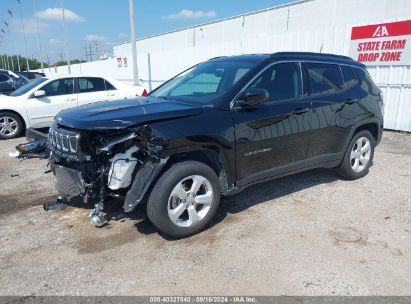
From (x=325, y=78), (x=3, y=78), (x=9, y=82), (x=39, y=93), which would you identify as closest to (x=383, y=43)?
(x=325, y=78)

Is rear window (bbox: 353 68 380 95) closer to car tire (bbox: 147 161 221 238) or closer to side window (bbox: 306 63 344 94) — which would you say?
side window (bbox: 306 63 344 94)

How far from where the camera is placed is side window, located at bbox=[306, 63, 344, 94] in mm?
4754

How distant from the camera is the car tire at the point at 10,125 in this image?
903cm

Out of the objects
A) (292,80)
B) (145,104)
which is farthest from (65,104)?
(292,80)

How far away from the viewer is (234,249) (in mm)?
3596

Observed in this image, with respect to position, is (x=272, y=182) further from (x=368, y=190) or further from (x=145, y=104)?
(x=145, y=104)

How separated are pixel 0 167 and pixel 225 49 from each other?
948 cm

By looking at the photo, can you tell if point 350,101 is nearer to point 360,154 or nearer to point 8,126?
point 360,154

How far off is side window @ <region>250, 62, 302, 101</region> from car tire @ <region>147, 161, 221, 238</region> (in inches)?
48.3

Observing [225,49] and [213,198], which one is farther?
[225,49]

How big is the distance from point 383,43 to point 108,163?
846cm

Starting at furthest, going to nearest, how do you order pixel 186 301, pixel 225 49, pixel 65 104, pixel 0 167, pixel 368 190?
pixel 225 49, pixel 65 104, pixel 0 167, pixel 368 190, pixel 186 301

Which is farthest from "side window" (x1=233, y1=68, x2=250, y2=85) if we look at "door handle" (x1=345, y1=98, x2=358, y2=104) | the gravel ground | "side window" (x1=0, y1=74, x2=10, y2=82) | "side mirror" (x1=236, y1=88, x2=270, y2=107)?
"side window" (x1=0, y1=74, x2=10, y2=82)

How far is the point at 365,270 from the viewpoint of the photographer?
325 centimetres
